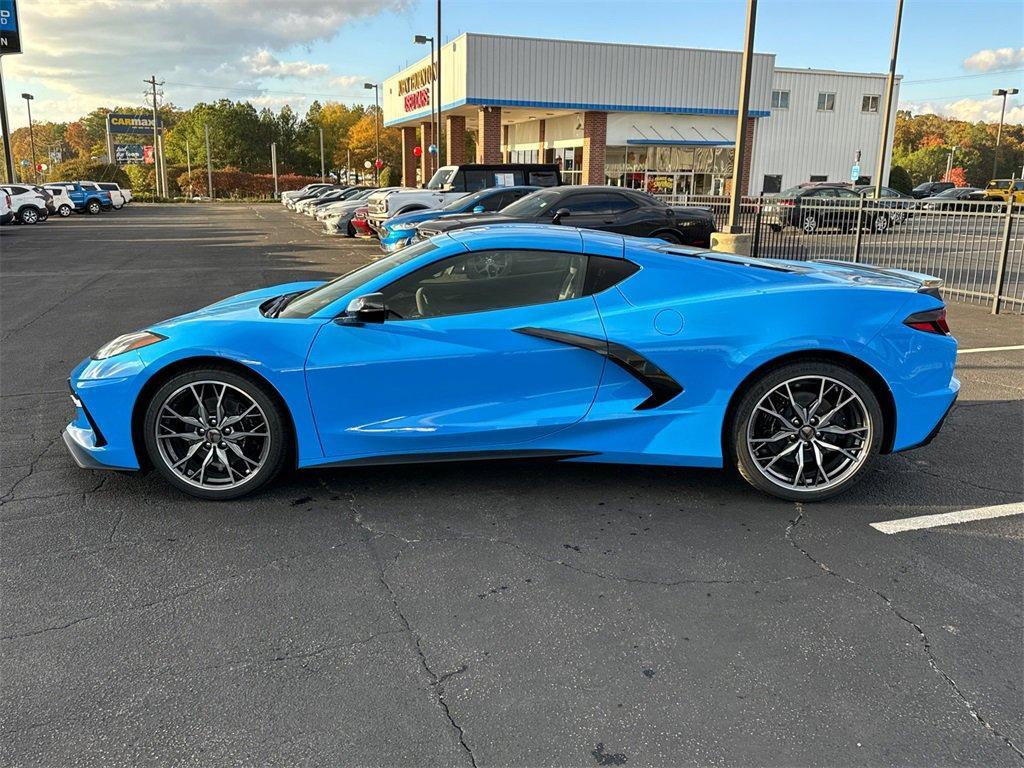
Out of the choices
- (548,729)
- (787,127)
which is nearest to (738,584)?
(548,729)

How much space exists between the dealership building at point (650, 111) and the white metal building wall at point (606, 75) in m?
0.05

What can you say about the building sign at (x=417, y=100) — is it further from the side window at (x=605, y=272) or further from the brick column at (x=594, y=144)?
the side window at (x=605, y=272)

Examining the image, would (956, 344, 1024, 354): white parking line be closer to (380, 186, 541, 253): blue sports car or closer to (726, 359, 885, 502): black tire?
(726, 359, 885, 502): black tire

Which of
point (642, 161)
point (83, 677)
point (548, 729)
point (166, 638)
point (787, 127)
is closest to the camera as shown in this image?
point (548, 729)

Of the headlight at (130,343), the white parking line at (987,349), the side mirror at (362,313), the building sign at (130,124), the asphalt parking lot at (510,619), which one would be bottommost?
the asphalt parking lot at (510,619)

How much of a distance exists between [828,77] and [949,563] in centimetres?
4479

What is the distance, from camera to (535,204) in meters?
14.0

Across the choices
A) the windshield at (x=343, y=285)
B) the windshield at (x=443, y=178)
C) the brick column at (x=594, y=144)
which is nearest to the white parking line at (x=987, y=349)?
the windshield at (x=343, y=285)

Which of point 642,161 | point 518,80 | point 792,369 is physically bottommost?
point 792,369

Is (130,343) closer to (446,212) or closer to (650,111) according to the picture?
(446,212)

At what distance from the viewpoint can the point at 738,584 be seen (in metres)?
3.37

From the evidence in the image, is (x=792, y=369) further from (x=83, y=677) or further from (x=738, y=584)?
(x=83, y=677)

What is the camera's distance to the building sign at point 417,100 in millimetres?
41625

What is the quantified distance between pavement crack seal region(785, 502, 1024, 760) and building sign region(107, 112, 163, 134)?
10034cm
